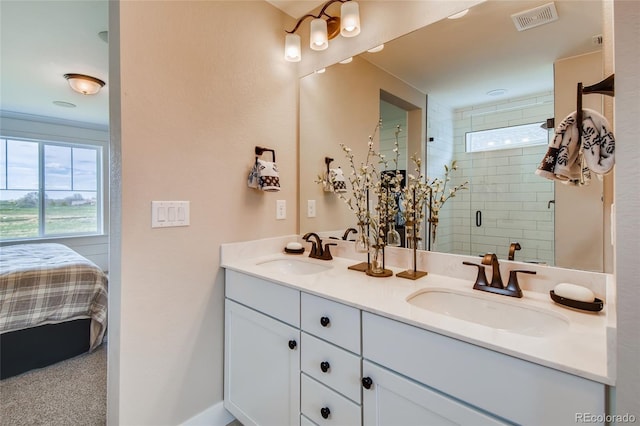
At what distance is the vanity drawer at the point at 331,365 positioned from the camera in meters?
1.03

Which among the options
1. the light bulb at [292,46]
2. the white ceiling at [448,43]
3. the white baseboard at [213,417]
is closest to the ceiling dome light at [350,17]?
the white ceiling at [448,43]

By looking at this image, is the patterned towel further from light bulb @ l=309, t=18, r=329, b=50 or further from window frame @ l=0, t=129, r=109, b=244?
window frame @ l=0, t=129, r=109, b=244

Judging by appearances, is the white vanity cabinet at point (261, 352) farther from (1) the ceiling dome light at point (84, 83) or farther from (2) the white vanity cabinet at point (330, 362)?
(1) the ceiling dome light at point (84, 83)

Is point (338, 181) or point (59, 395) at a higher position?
point (338, 181)

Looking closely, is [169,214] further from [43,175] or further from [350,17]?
[43,175]

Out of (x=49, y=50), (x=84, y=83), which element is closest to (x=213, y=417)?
(x=49, y=50)

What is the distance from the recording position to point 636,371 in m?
0.51

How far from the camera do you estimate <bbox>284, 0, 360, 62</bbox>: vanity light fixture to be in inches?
62.4

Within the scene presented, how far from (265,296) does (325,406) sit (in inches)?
19.9

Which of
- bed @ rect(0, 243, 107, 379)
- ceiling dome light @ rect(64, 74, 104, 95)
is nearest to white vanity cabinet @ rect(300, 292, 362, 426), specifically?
bed @ rect(0, 243, 107, 379)

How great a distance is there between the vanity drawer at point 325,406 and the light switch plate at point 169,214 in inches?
35.8

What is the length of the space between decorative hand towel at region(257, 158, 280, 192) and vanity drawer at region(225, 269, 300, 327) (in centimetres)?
49

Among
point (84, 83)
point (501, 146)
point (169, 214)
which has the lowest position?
point (169, 214)

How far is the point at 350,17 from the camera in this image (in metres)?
1.58
